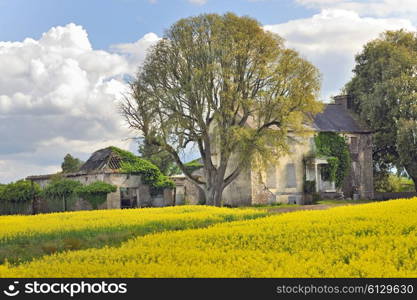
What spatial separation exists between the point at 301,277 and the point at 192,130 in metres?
34.6

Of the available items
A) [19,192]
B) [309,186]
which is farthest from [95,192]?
[309,186]

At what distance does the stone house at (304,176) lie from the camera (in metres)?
52.4

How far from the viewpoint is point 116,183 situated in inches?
1838

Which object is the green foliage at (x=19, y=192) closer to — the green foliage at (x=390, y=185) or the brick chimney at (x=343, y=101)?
the brick chimney at (x=343, y=101)

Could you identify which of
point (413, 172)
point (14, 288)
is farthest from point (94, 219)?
point (413, 172)

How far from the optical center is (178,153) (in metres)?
46.9

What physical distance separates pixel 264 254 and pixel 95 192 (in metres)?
31.1

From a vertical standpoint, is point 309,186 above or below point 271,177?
below

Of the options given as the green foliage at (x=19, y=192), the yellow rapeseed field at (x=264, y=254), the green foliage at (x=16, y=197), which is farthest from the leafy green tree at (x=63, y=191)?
the yellow rapeseed field at (x=264, y=254)

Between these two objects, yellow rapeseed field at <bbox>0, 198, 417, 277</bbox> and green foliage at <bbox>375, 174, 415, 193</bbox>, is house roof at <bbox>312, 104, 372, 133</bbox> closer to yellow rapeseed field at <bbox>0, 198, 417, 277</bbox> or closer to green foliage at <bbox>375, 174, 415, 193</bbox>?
green foliage at <bbox>375, 174, 415, 193</bbox>

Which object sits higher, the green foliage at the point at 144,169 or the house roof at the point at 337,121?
the house roof at the point at 337,121

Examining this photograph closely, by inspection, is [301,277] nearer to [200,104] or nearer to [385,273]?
[385,273]

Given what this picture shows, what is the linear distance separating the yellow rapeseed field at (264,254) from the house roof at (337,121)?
37321mm

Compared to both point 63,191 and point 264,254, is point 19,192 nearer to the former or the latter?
point 63,191
